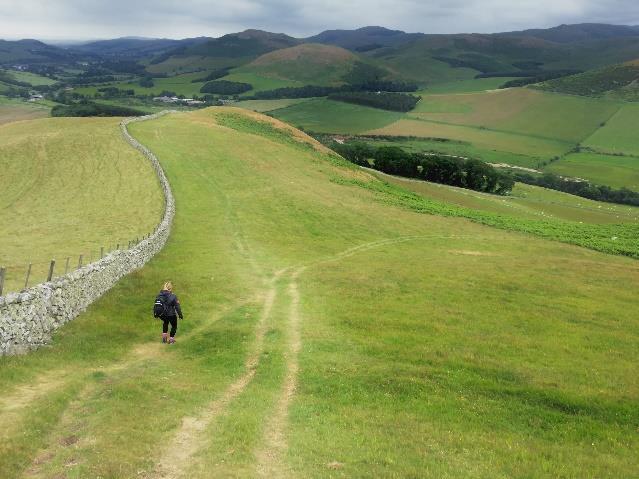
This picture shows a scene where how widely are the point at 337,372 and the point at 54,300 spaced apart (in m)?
13.3

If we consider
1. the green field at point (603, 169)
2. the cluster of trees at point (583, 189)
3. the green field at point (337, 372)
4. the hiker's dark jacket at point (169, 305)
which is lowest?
the green field at point (337, 372)

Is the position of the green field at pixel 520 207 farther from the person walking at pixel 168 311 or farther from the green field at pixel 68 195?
the person walking at pixel 168 311

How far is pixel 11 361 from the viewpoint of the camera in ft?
67.7

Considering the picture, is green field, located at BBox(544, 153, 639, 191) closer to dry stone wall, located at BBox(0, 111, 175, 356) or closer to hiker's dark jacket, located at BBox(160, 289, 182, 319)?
dry stone wall, located at BBox(0, 111, 175, 356)

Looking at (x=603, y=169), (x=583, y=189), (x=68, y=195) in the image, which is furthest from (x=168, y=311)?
(x=603, y=169)

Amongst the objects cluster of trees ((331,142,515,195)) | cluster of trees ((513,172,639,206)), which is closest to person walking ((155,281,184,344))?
cluster of trees ((331,142,515,195))

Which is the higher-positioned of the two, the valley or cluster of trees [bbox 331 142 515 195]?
cluster of trees [bbox 331 142 515 195]

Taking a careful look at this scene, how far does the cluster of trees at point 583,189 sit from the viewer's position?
144 m

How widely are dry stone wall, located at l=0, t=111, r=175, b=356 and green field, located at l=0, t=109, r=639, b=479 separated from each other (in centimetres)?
78

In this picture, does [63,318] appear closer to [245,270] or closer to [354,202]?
[245,270]

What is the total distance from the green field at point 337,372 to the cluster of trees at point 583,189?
110 m

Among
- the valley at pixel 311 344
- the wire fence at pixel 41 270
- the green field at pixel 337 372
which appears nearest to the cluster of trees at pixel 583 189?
the valley at pixel 311 344

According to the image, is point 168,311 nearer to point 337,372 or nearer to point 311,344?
point 311,344

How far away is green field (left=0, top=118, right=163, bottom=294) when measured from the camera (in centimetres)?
3791
